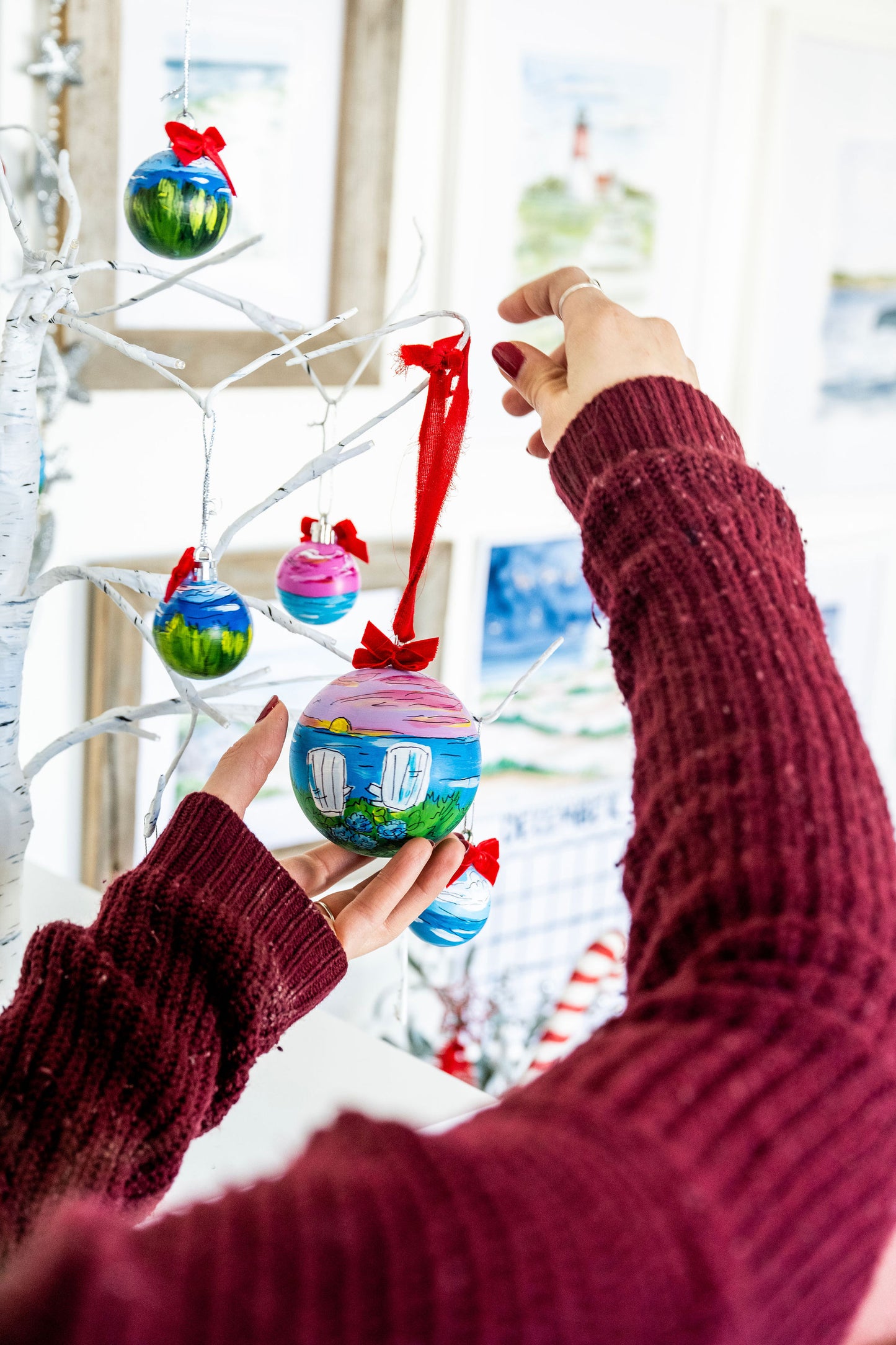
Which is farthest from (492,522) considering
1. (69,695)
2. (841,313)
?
(841,313)

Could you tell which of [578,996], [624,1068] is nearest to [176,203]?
[624,1068]

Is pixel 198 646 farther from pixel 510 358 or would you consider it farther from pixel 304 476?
pixel 510 358

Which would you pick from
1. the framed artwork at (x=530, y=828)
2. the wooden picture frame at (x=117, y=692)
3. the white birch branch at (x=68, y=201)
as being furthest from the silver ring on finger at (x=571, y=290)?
the framed artwork at (x=530, y=828)

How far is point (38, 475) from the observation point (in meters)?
0.67

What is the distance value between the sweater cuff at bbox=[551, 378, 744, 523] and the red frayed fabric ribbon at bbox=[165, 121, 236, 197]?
285 mm

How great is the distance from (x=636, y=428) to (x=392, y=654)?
0.20m

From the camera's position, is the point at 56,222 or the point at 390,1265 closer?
the point at 390,1265

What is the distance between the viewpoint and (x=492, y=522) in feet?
4.98

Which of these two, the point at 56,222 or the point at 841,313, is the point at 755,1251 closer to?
the point at 56,222

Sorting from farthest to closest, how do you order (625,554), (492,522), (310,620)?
(492,522) → (310,620) → (625,554)

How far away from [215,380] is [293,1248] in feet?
3.50

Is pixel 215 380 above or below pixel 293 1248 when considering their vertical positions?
above

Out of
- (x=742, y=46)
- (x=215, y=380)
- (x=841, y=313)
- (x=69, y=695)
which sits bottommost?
(x=69, y=695)

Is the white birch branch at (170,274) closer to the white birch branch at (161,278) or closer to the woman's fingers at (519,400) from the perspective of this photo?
the white birch branch at (161,278)
